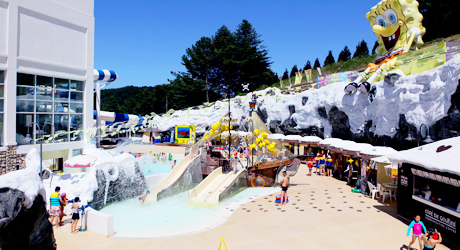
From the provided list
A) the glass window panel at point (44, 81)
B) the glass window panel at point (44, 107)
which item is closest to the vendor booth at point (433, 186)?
the glass window panel at point (44, 107)

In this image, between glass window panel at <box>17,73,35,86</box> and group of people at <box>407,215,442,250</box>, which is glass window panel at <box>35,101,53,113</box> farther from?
group of people at <box>407,215,442,250</box>

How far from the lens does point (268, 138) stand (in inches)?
628

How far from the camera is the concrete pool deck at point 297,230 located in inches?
296

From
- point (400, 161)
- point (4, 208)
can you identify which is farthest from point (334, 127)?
point (4, 208)

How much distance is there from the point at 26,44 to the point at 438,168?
61.9 feet

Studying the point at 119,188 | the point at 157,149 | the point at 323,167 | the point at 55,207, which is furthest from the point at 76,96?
the point at 323,167

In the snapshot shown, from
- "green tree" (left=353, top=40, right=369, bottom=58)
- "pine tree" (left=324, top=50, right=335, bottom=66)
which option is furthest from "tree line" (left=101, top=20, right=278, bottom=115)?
"green tree" (left=353, top=40, right=369, bottom=58)

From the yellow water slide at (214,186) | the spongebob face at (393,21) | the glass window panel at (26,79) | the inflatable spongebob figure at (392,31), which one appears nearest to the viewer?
the yellow water slide at (214,186)

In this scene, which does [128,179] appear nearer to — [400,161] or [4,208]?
[4,208]

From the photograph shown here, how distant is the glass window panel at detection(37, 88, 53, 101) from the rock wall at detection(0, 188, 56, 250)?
14614 mm

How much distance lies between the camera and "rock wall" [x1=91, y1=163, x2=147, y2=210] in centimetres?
1128

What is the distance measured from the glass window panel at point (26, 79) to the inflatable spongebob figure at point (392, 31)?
18206mm

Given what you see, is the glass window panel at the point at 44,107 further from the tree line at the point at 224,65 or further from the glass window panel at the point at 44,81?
the tree line at the point at 224,65

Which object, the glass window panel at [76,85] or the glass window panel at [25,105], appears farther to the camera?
the glass window panel at [76,85]
